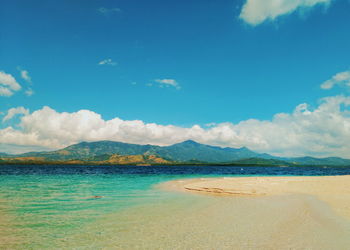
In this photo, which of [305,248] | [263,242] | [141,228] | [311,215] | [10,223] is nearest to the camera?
[305,248]

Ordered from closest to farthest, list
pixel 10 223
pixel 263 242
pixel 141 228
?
pixel 263 242 < pixel 141 228 < pixel 10 223

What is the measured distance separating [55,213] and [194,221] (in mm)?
11444

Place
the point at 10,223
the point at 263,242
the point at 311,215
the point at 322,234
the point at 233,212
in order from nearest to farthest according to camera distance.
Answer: the point at 263,242 < the point at 322,234 < the point at 10,223 < the point at 311,215 < the point at 233,212

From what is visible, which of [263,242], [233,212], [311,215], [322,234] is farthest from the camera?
[233,212]

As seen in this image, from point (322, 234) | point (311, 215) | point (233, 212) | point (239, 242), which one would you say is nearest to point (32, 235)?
point (239, 242)

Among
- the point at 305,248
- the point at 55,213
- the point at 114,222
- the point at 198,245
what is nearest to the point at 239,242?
the point at 198,245

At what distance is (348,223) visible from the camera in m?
14.9

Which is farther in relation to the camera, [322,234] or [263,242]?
[322,234]

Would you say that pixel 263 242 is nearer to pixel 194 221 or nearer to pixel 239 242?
pixel 239 242

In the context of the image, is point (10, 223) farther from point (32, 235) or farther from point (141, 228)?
point (141, 228)

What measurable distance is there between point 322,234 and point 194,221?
301 inches

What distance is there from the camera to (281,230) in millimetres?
13445

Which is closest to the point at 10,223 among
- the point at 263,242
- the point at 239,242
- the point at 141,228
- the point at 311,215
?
the point at 141,228

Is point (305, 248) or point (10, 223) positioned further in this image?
point (10, 223)
